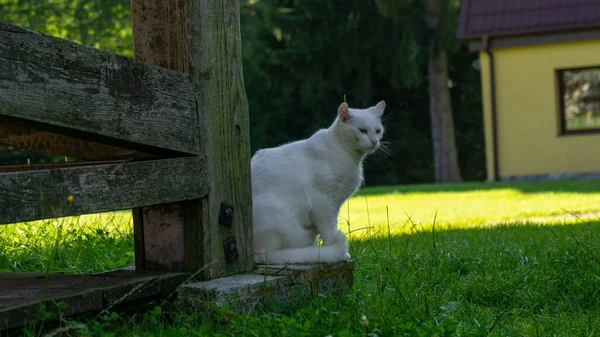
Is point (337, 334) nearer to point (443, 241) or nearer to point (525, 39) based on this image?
point (443, 241)

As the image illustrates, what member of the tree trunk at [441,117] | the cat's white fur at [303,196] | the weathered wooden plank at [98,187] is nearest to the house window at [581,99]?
the tree trunk at [441,117]

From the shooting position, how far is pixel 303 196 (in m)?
4.07

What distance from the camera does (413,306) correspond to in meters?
3.43

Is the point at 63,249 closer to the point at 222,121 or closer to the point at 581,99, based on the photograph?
the point at 222,121

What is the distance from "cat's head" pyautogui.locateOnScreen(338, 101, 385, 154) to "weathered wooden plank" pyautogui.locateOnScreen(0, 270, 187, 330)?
4.94 ft

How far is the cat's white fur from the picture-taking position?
12.8 feet

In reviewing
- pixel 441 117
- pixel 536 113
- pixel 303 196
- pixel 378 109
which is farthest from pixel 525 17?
pixel 303 196

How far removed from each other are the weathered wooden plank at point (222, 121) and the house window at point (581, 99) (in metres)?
17.1

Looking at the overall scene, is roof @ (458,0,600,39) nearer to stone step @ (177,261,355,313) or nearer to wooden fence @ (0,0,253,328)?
stone step @ (177,261,355,313)

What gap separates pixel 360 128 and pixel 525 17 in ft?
50.8

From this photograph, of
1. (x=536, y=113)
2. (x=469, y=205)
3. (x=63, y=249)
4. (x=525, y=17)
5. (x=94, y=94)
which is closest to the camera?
(x=94, y=94)

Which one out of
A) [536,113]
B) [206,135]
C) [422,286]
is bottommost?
[422,286]

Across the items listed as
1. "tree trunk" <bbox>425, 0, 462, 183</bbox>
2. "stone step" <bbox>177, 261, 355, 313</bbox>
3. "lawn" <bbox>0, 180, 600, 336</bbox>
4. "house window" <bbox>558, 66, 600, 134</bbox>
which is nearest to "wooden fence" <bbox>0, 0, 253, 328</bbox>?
"stone step" <bbox>177, 261, 355, 313</bbox>

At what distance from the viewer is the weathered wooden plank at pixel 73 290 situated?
2.82 m
